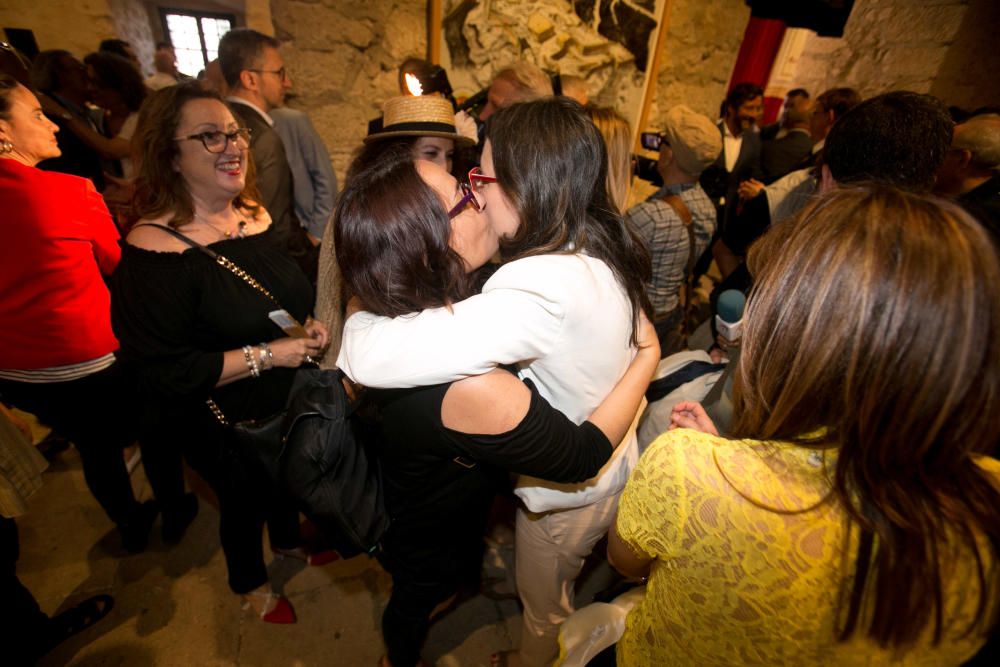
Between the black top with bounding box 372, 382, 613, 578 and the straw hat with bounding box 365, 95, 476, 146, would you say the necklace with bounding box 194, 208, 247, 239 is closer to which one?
the straw hat with bounding box 365, 95, 476, 146

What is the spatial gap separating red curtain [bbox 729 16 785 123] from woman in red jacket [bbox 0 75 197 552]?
8.76 meters

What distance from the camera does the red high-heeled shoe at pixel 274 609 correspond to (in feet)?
6.25

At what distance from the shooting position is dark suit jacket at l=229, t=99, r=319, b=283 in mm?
2402

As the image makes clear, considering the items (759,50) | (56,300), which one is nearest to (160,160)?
(56,300)

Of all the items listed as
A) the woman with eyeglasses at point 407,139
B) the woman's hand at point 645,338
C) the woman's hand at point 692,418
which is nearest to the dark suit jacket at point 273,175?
the woman with eyeglasses at point 407,139

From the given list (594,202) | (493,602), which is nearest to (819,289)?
(594,202)

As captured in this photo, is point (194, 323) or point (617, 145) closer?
point (194, 323)

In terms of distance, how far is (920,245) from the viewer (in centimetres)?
60

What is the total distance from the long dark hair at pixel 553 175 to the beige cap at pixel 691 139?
1565mm

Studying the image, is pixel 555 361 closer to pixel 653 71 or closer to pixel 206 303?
pixel 206 303

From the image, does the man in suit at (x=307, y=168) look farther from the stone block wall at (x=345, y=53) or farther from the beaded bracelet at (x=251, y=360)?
the beaded bracelet at (x=251, y=360)

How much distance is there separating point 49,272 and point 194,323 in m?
0.65

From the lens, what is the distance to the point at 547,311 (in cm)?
97

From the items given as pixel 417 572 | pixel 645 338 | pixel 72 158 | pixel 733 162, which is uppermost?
pixel 733 162
